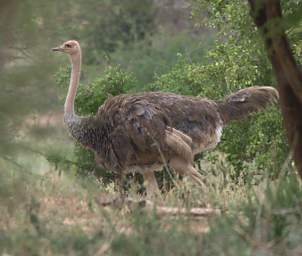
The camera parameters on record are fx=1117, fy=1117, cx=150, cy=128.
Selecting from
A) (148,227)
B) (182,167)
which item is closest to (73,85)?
(182,167)

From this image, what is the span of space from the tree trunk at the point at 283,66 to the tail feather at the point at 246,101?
383 cm

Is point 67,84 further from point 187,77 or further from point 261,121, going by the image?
point 261,121

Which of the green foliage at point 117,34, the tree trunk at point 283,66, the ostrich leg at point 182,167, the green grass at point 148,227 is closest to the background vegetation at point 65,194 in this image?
the green grass at point 148,227

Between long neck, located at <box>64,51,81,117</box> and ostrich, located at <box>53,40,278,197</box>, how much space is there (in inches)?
5.3

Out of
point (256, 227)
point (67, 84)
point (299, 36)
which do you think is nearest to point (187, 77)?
point (67, 84)

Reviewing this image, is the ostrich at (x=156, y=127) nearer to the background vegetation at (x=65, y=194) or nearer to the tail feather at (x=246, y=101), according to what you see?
the tail feather at (x=246, y=101)

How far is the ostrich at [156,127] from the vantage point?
1121cm

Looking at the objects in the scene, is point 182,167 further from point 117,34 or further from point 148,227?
point 117,34

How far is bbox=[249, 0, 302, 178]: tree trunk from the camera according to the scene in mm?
7164

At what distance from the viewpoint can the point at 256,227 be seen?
6.05 m

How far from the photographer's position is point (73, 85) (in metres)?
12.3

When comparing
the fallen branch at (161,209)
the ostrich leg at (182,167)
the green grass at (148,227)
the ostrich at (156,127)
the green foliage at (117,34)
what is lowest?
the green foliage at (117,34)

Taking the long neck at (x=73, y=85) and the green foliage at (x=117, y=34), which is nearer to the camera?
the long neck at (x=73, y=85)

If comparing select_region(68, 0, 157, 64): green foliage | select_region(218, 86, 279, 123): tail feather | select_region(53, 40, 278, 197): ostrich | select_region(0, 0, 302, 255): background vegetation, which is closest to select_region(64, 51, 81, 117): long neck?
select_region(53, 40, 278, 197): ostrich
